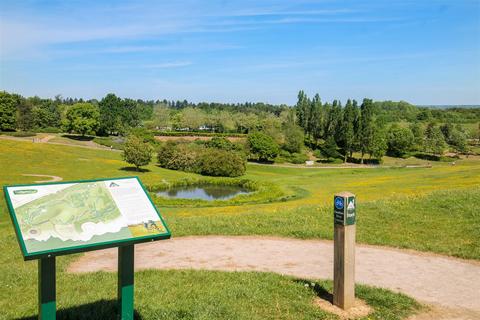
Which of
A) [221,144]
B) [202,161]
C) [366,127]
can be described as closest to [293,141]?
[366,127]

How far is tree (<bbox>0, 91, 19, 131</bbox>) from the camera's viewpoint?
9019 cm

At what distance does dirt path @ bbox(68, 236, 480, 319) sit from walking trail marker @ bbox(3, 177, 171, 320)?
540 cm

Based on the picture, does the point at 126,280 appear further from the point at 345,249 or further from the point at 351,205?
the point at 351,205

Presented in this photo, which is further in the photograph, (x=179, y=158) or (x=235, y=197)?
(x=179, y=158)

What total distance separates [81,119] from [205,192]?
5299cm

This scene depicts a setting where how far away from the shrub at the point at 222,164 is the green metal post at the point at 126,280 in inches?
2379

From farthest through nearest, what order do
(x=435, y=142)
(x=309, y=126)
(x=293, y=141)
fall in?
(x=309, y=126)
(x=435, y=142)
(x=293, y=141)

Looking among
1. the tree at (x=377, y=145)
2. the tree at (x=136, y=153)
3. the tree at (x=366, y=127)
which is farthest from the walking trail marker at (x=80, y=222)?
the tree at (x=377, y=145)

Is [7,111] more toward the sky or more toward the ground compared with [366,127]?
more toward the sky

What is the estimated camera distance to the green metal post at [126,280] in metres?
7.13

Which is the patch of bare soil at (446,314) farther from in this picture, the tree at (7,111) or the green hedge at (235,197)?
the tree at (7,111)

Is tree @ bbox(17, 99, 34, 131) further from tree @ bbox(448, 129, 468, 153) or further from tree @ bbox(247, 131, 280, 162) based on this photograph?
tree @ bbox(448, 129, 468, 153)

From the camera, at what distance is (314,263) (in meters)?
12.7

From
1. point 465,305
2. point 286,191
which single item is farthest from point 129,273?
point 286,191
